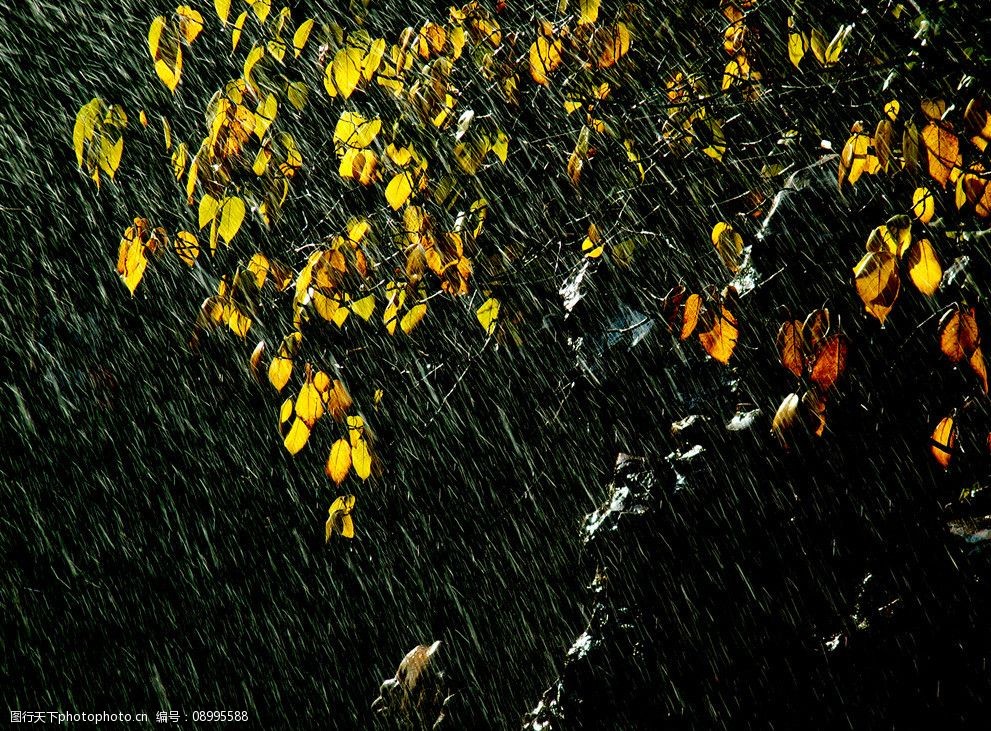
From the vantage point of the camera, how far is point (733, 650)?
282cm

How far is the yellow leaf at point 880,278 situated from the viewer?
143 cm

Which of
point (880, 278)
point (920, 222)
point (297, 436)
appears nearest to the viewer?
point (880, 278)

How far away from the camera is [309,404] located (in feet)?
5.85

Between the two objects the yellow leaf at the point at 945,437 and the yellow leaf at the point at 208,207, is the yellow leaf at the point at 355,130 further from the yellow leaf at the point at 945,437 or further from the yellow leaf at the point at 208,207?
the yellow leaf at the point at 945,437

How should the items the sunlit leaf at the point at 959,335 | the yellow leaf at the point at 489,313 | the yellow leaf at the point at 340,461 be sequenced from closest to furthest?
the sunlit leaf at the point at 959,335 < the yellow leaf at the point at 340,461 < the yellow leaf at the point at 489,313

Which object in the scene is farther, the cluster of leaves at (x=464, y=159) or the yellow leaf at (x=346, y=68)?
the yellow leaf at (x=346, y=68)

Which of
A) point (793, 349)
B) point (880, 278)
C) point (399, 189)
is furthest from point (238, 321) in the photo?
point (880, 278)

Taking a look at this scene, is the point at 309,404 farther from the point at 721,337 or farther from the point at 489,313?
the point at 721,337

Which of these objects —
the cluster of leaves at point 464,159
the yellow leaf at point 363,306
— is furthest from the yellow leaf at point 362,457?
the yellow leaf at point 363,306

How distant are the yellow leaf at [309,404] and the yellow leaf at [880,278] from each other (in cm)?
117

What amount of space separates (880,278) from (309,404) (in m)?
1.22

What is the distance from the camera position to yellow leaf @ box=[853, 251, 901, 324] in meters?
1.43

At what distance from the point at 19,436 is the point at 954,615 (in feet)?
18.4

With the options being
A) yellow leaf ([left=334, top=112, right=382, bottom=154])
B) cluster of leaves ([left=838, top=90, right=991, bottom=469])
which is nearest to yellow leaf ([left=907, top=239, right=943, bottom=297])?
cluster of leaves ([left=838, top=90, right=991, bottom=469])
